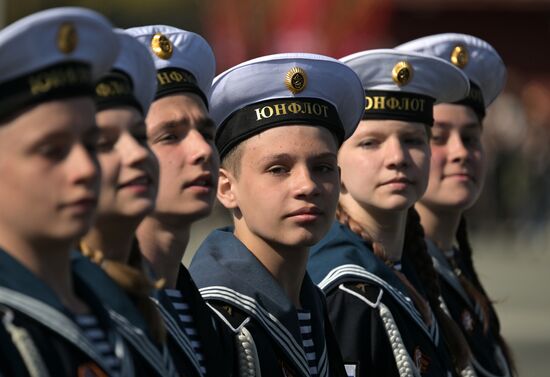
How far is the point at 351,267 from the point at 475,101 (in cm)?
139

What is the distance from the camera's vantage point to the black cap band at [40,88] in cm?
337

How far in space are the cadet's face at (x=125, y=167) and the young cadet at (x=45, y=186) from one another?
311 millimetres

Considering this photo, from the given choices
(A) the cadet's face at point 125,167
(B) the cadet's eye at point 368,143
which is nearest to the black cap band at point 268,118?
(B) the cadet's eye at point 368,143

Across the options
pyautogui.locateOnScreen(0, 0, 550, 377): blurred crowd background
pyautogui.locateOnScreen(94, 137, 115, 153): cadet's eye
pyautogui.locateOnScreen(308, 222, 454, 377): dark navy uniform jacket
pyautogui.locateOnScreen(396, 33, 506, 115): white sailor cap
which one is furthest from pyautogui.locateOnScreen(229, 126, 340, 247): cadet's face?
pyautogui.locateOnScreen(0, 0, 550, 377): blurred crowd background

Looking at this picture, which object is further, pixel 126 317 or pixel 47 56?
pixel 126 317

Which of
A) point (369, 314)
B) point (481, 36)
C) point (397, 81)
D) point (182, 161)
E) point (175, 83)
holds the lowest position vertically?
point (369, 314)

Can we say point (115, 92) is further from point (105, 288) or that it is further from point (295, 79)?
point (295, 79)

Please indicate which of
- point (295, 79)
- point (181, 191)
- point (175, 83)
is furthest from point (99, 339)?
point (295, 79)

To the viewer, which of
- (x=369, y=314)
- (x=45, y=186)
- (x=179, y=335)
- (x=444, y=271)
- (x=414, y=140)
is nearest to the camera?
(x=45, y=186)

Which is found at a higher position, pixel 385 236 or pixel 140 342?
pixel 385 236

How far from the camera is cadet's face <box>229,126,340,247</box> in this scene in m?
4.93

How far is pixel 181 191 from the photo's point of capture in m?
4.43

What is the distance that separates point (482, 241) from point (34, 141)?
75.8 feet

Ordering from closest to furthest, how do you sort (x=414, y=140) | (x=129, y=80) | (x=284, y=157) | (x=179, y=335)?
(x=129, y=80)
(x=179, y=335)
(x=284, y=157)
(x=414, y=140)
